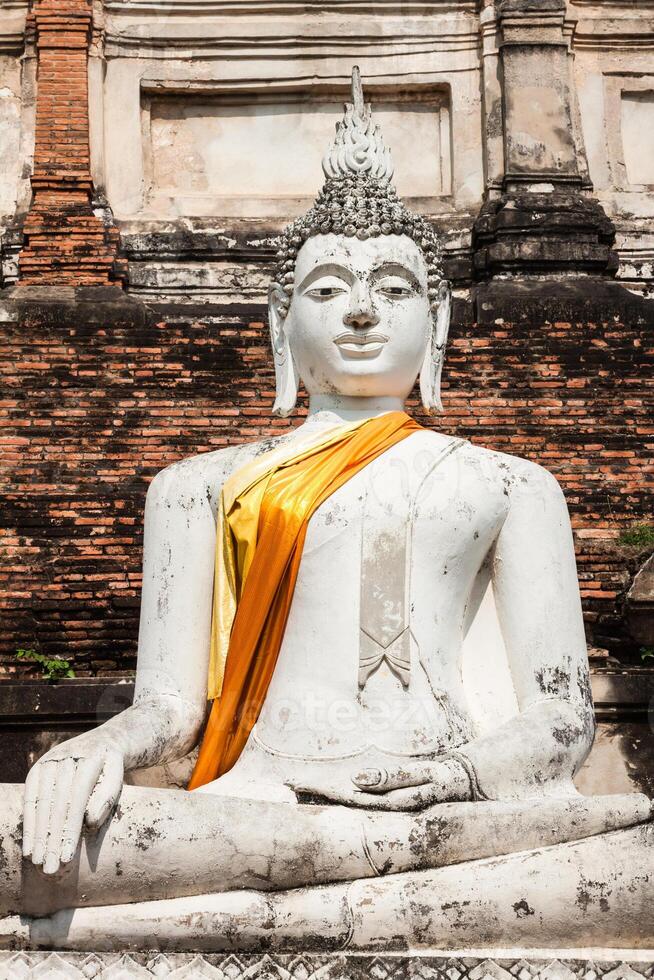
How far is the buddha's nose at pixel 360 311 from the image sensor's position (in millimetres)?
5969

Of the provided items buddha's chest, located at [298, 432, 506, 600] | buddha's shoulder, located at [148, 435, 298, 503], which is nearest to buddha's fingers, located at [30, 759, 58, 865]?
buddha's chest, located at [298, 432, 506, 600]

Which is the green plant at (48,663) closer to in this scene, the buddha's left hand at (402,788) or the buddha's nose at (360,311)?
the buddha's nose at (360,311)

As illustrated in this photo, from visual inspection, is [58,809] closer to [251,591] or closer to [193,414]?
[251,591]

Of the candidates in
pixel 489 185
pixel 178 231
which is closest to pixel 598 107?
pixel 489 185

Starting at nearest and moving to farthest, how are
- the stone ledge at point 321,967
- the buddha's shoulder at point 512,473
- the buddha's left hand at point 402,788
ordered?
the stone ledge at point 321,967
the buddha's left hand at point 402,788
the buddha's shoulder at point 512,473

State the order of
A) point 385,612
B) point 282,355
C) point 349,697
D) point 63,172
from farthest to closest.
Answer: point 63,172
point 282,355
point 385,612
point 349,697

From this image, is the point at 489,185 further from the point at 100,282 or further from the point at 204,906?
the point at 204,906

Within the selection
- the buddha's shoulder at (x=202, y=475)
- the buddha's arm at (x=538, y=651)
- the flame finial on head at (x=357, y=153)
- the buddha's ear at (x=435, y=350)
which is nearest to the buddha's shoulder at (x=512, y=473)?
the buddha's arm at (x=538, y=651)

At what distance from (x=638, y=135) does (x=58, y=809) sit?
1243 cm

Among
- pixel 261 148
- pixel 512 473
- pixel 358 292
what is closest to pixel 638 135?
pixel 261 148

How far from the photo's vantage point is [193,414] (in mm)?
12305

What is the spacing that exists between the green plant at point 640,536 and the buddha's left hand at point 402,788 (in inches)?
234

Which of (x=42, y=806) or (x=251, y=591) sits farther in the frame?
(x=251, y=591)

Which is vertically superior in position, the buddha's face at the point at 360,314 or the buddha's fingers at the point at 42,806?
the buddha's face at the point at 360,314
